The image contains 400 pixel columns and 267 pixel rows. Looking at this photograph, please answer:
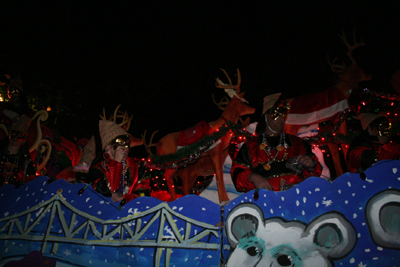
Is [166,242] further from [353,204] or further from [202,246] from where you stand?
[353,204]

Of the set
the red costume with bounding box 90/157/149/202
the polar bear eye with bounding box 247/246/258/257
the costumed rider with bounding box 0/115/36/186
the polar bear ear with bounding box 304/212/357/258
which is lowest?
the polar bear eye with bounding box 247/246/258/257

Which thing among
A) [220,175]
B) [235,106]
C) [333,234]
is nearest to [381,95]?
[235,106]

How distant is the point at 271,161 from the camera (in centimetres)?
366

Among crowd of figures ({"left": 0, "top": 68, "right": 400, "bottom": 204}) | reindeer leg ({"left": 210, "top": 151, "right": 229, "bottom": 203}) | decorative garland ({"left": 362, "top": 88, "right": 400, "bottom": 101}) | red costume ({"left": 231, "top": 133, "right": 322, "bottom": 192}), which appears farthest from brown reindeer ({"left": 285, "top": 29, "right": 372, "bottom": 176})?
red costume ({"left": 231, "top": 133, "right": 322, "bottom": 192})

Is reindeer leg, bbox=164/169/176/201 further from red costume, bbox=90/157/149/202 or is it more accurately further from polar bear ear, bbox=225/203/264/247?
polar bear ear, bbox=225/203/264/247

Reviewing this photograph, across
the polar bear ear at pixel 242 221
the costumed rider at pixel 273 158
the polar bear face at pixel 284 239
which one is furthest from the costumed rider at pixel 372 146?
the polar bear ear at pixel 242 221

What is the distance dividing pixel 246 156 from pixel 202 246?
1.26 metres

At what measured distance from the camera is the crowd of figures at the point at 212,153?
11.6ft

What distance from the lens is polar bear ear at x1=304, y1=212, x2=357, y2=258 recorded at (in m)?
2.33

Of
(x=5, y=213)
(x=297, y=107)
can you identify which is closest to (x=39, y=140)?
(x=5, y=213)

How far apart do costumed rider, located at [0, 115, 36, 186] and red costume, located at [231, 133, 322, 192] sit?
4169mm

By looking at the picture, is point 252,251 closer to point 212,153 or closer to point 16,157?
point 212,153

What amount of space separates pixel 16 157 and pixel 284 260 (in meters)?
5.27

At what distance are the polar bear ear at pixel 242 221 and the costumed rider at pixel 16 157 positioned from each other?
4.44 meters
